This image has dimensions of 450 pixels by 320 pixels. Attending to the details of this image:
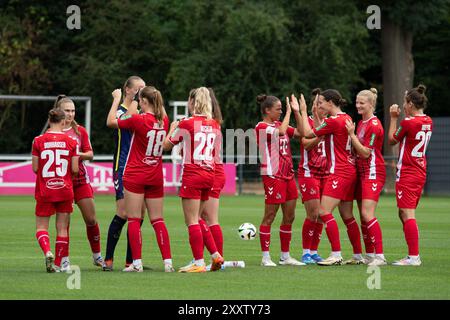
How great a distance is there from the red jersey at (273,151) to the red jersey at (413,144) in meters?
1.50

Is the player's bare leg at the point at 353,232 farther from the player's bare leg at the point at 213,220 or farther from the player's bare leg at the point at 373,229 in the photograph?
the player's bare leg at the point at 213,220

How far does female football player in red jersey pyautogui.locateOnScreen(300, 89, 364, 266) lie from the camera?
14461mm

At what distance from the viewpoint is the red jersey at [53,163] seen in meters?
13.4

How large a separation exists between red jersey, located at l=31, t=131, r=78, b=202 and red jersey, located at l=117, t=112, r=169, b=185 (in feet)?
2.47

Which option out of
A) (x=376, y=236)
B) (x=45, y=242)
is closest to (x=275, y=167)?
(x=376, y=236)

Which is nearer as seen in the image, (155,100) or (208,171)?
(155,100)

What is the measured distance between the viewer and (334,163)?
48.1ft

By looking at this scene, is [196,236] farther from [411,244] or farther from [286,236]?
[411,244]

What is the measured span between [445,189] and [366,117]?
27241 millimetres

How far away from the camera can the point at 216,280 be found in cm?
1255

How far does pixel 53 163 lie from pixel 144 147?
113 cm

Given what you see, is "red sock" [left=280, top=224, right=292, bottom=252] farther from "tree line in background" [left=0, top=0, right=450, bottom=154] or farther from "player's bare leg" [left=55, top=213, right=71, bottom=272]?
"tree line in background" [left=0, top=0, right=450, bottom=154]
